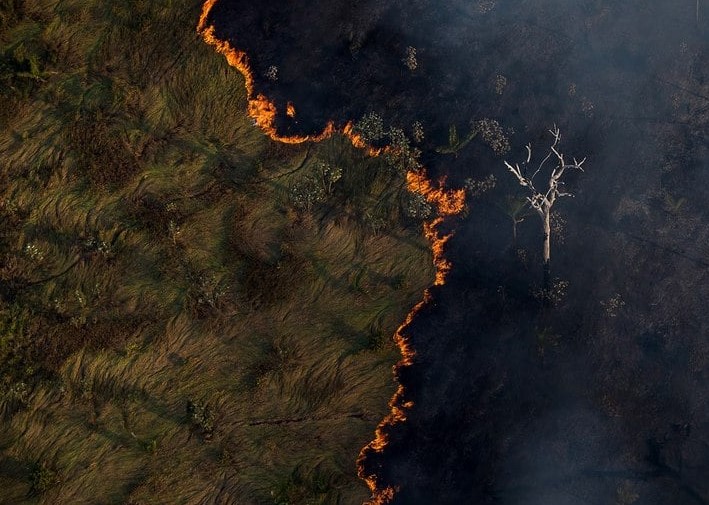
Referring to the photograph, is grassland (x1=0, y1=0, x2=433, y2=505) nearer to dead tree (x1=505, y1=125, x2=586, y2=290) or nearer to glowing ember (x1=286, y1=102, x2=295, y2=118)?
glowing ember (x1=286, y1=102, x2=295, y2=118)

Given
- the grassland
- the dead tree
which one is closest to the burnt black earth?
the dead tree

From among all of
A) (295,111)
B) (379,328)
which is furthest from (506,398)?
(295,111)

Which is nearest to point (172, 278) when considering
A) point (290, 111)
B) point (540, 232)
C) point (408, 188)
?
point (290, 111)

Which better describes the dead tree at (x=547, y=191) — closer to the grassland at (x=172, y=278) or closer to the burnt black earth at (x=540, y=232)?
the burnt black earth at (x=540, y=232)

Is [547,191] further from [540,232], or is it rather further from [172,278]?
[172,278]

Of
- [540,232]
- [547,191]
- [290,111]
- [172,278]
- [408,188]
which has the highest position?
[547,191]

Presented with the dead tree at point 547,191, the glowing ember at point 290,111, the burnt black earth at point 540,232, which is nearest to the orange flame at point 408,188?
the glowing ember at point 290,111
